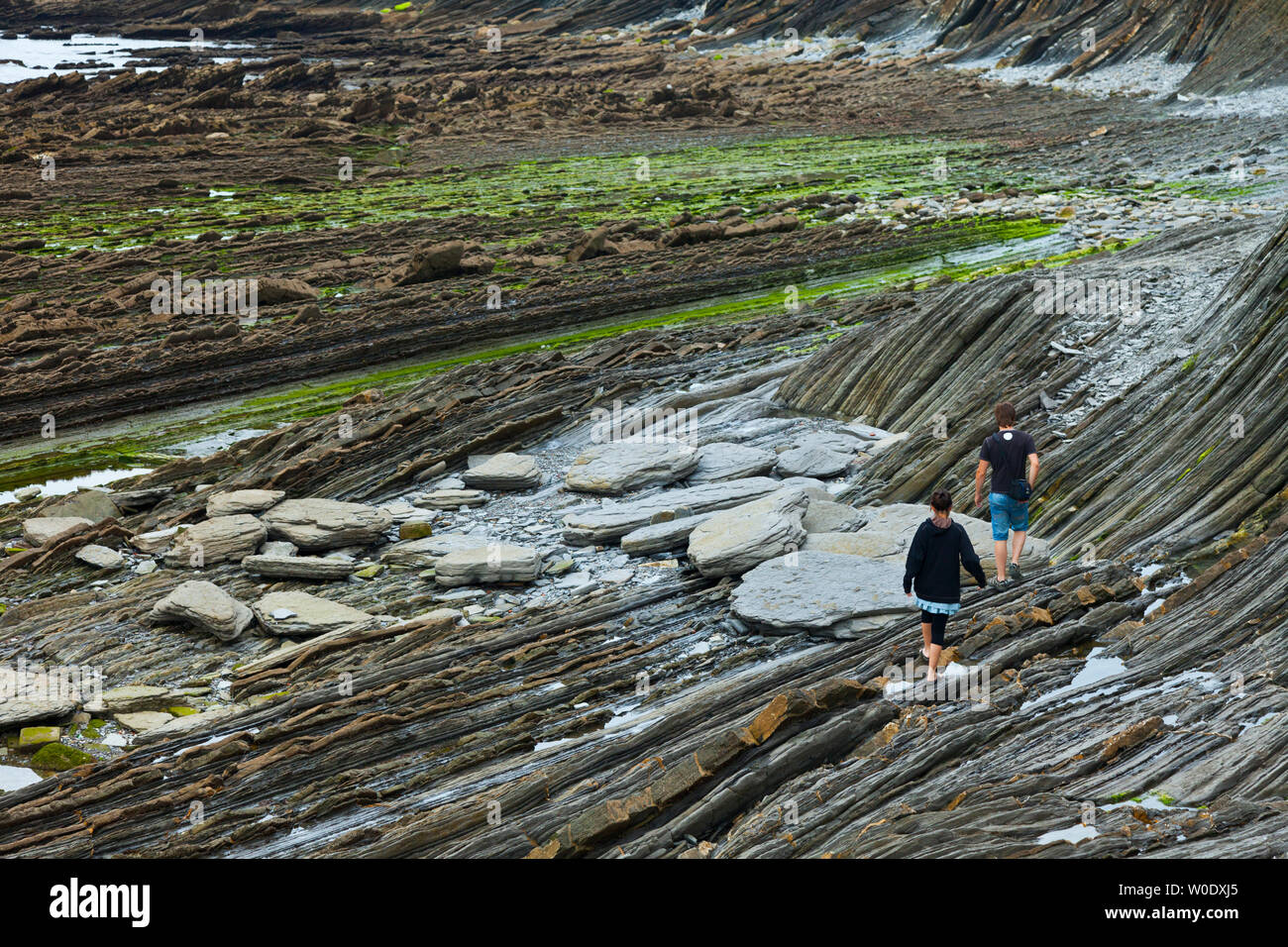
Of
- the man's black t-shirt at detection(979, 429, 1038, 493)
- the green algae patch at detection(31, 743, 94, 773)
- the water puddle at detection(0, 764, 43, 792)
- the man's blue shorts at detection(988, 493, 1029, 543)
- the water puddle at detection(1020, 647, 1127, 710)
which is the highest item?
the man's black t-shirt at detection(979, 429, 1038, 493)

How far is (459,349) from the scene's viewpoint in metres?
25.2

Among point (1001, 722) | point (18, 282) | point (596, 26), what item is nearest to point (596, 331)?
point (18, 282)

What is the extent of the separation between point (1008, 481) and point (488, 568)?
6.49m

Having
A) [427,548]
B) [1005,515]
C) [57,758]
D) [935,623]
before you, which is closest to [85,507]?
[427,548]

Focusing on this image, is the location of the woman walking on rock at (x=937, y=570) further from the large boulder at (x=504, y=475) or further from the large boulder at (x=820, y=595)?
the large boulder at (x=504, y=475)

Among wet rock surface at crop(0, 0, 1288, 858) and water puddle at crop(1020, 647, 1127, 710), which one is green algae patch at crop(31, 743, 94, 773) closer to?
wet rock surface at crop(0, 0, 1288, 858)

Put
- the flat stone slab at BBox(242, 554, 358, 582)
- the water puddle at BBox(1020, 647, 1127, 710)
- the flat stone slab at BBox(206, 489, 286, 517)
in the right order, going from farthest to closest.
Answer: the flat stone slab at BBox(206, 489, 286, 517)
the flat stone slab at BBox(242, 554, 358, 582)
the water puddle at BBox(1020, 647, 1127, 710)

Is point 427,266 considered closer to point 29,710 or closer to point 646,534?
point 646,534

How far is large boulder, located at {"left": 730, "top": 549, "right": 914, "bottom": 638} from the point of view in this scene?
1223 centimetres

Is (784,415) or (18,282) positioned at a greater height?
(18,282)

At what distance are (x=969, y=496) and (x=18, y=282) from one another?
80.2 feet

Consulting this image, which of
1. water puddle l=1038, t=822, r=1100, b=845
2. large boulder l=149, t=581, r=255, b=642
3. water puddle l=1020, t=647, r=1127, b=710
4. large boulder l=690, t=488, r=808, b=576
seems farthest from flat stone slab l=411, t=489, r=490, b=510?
water puddle l=1038, t=822, r=1100, b=845

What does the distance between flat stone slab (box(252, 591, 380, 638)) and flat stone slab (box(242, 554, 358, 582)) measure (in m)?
0.63
